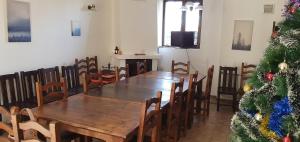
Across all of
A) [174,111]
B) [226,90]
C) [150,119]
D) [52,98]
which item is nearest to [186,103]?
[174,111]

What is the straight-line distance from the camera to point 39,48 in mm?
4273

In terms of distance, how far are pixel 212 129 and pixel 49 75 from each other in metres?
2.82

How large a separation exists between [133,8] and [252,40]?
274 cm

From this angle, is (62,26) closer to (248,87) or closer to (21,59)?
(21,59)

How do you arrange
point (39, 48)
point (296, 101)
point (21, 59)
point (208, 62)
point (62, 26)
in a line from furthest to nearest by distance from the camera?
point (208, 62), point (62, 26), point (39, 48), point (21, 59), point (296, 101)

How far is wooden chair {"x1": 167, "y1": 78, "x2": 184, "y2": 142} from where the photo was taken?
2840 mm

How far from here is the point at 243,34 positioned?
539 centimetres

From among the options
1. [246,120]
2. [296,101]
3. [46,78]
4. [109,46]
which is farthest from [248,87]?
[109,46]

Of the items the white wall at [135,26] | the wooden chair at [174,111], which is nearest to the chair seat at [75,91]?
the white wall at [135,26]

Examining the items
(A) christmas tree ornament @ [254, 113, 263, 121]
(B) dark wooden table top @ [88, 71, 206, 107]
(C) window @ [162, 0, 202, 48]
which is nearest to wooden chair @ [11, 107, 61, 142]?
(A) christmas tree ornament @ [254, 113, 263, 121]

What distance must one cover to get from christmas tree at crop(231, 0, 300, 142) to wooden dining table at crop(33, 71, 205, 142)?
953 millimetres

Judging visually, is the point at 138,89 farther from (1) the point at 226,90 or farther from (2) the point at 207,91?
(1) the point at 226,90

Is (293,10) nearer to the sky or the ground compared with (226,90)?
nearer to the sky

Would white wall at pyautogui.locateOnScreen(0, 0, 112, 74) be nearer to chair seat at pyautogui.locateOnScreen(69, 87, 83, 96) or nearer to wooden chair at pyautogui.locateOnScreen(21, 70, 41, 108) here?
wooden chair at pyautogui.locateOnScreen(21, 70, 41, 108)
